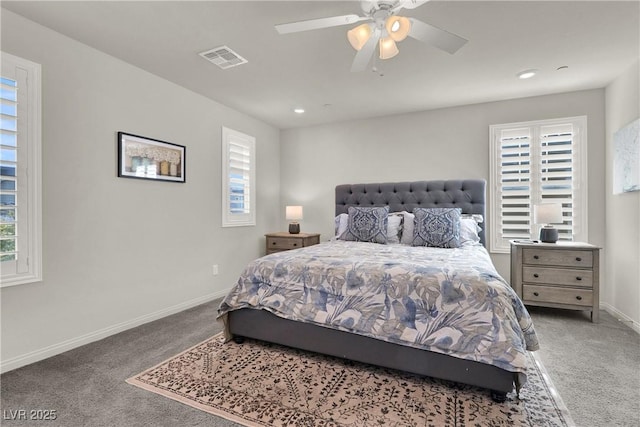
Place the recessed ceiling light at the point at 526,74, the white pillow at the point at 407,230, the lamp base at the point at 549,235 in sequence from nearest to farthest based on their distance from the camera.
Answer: the recessed ceiling light at the point at 526,74 → the lamp base at the point at 549,235 → the white pillow at the point at 407,230

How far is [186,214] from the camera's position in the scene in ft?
12.0

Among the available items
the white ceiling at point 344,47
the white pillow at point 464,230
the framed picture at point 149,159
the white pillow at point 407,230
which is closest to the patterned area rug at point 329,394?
the white pillow at point 464,230

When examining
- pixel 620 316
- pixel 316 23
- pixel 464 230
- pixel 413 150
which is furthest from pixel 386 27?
pixel 620 316

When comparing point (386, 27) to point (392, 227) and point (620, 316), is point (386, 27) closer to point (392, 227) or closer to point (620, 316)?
point (392, 227)

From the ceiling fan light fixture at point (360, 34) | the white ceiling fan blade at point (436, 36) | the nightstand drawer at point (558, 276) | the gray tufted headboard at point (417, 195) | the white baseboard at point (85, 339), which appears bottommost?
the white baseboard at point (85, 339)

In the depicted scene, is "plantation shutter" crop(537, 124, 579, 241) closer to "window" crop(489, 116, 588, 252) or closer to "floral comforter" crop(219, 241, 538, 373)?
Answer: "window" crop(489, 116, 588, 252)

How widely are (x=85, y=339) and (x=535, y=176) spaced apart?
5.18 meters

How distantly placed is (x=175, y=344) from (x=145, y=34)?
103 inches

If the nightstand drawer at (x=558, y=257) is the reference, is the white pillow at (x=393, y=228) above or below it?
above

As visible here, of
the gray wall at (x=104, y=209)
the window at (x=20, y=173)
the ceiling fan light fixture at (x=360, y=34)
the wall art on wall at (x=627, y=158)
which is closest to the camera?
the ceiling fan light fixture at (x=360, y=34)

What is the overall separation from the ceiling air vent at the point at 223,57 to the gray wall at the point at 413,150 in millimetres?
2343

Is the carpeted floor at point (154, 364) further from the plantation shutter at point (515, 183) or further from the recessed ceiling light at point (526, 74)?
the recessed ceiling light at point (526, 74)

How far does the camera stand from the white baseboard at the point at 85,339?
2.23 m

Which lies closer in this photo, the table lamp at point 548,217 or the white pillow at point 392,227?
the table lamp at point 548,217
